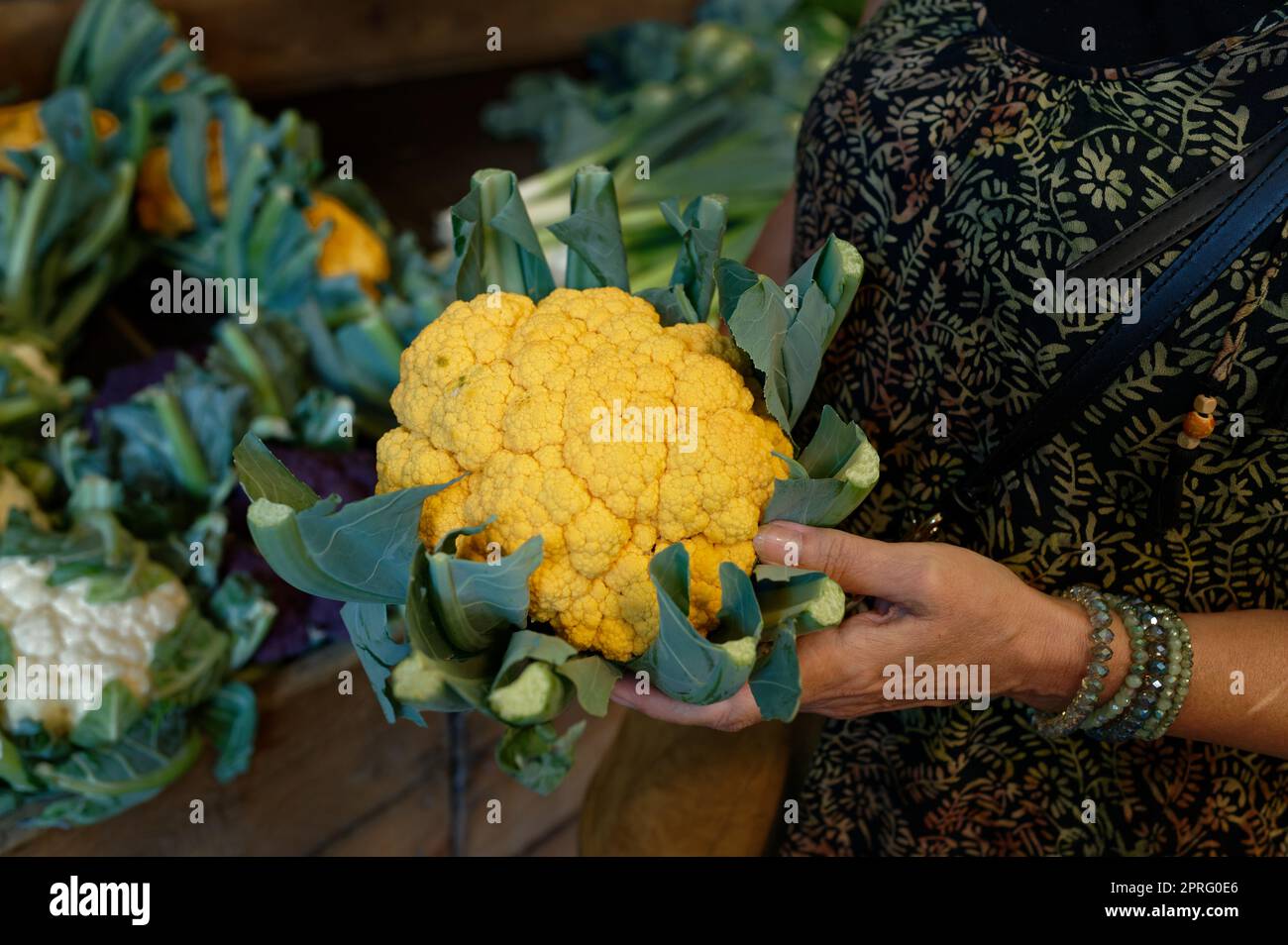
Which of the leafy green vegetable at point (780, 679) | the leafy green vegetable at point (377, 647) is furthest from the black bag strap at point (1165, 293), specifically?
the leafy green vegetable at point (377, 647)

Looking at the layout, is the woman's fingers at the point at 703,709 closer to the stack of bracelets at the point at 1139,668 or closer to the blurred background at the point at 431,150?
the stack of bracelets at the point at 1139,668

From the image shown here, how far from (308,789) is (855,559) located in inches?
41.7

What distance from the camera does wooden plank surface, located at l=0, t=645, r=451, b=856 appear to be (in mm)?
1353

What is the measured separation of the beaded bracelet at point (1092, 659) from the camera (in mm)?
808

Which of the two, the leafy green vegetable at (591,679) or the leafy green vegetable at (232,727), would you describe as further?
the leafy green vegetable at (232,727)

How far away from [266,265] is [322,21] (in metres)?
0.67

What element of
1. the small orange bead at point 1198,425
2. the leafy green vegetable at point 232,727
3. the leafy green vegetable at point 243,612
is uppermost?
the small orange bead at point 1198,425

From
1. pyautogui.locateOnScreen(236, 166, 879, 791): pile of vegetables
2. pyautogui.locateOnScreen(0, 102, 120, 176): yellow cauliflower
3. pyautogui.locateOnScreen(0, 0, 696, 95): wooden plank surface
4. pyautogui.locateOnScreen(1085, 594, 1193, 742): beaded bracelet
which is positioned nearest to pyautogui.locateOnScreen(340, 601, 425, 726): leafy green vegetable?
pyautogui.locateOnScreen(236, 166, 879, 791): pile of vegetables

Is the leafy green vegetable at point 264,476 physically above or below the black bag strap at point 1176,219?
below

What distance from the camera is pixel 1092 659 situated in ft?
2.67

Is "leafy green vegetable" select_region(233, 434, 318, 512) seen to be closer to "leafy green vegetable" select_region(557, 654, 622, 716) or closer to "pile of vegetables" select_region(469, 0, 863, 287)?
"leafy green vegetable" select_region(557, 654, 622, 716)

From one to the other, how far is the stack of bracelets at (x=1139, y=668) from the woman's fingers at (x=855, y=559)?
0.58ft
